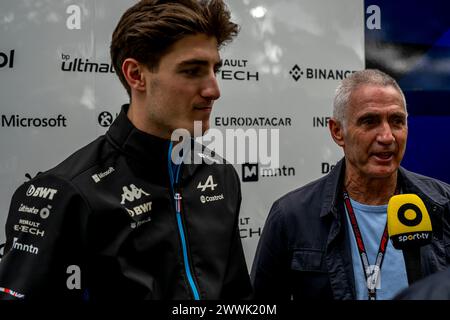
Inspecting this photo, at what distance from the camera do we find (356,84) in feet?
4.91

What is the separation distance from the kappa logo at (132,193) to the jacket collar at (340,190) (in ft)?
1.95

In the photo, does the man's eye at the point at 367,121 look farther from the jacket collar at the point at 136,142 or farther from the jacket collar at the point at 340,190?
the jacket collar at the point at 136,142

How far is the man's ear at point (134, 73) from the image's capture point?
1.18m

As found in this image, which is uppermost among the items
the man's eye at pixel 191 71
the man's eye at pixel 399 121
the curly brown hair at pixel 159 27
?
the curly brown hair at pixel 159 27

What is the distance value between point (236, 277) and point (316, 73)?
53.1 inches

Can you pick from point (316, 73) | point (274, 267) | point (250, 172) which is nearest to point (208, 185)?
point (274, 267)

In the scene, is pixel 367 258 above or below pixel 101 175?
below

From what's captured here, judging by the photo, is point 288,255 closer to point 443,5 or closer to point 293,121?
point 293,121

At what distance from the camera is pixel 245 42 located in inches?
85.0

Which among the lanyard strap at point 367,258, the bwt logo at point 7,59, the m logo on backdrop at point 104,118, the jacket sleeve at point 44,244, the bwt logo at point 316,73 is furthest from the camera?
the bwt logo at point 316,73

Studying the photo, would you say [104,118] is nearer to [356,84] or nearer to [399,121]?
[356,84]

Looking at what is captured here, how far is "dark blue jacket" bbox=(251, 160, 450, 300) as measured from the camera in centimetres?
137

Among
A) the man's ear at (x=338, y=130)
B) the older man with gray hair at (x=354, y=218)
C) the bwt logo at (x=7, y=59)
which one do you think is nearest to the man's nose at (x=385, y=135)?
the older man with gray hair at (x=354, y=218)
